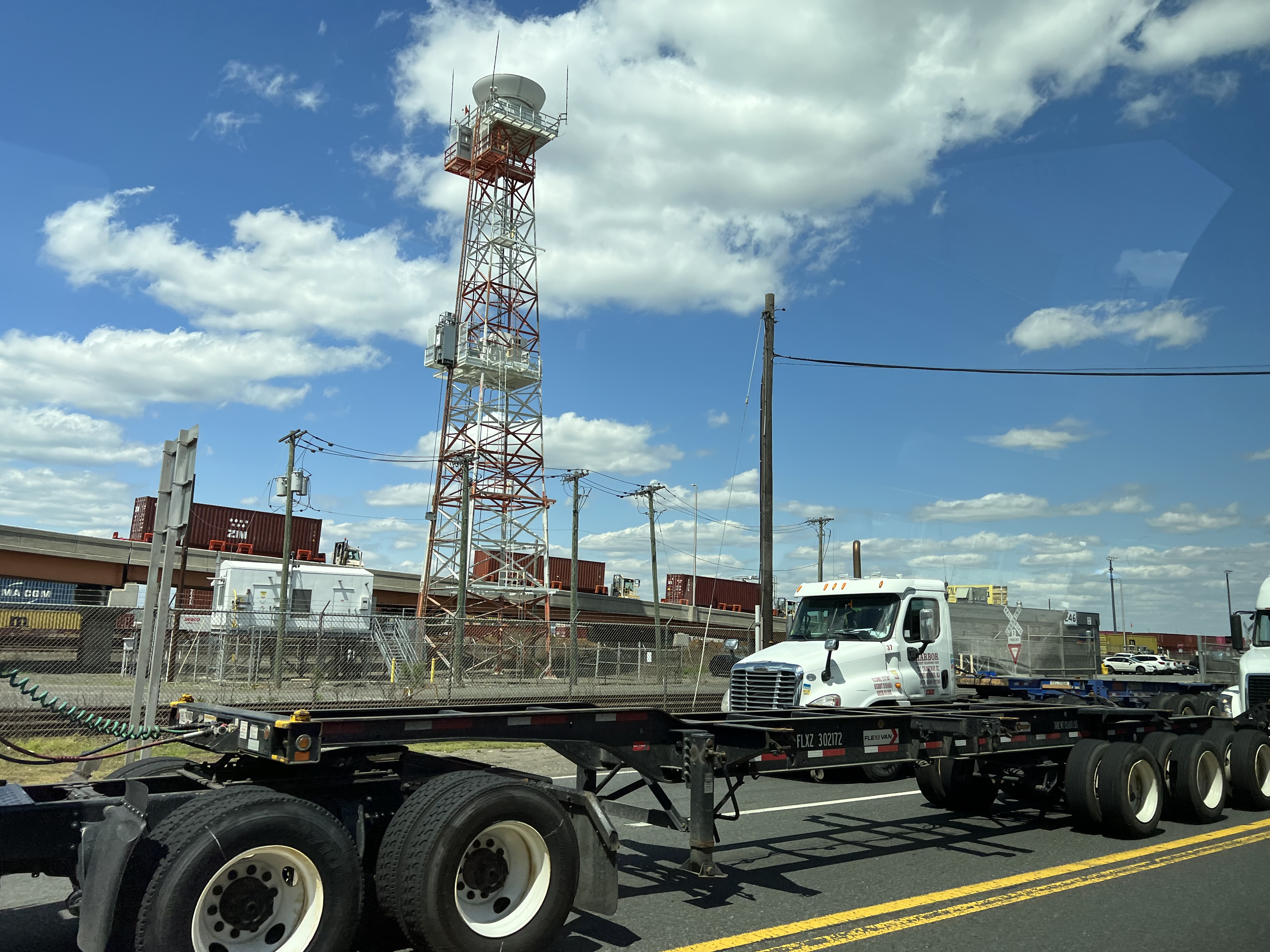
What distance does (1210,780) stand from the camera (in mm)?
9727

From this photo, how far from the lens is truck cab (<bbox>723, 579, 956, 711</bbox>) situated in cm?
1188

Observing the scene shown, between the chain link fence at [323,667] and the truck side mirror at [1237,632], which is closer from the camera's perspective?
the truck side mirror at [1237,632]

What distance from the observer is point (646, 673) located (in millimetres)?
30500

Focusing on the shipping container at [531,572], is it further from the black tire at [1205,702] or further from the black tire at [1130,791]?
the black tire at [1130,791]

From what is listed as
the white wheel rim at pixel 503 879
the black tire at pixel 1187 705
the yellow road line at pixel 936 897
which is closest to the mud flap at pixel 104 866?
the white wheel rim at pixel 503 879

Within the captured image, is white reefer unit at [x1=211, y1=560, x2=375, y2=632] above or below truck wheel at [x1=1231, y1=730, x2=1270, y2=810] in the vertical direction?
above

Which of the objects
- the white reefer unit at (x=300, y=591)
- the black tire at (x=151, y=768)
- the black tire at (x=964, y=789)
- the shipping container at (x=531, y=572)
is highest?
the shipping container at (x=531, y=572)

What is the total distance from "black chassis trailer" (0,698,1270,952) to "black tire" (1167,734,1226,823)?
102 inches

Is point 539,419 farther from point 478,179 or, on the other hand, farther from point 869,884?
point 869,884

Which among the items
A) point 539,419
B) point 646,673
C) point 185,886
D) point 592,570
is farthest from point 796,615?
point 592,570

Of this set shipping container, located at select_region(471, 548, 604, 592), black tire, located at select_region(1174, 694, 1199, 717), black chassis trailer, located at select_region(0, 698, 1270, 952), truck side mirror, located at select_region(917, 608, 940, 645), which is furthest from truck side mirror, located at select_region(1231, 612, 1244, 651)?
shipping container, located at select_region(471, 548, 604, 592)

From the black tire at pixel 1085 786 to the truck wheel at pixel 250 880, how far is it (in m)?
6.72

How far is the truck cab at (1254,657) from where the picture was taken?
13672mm

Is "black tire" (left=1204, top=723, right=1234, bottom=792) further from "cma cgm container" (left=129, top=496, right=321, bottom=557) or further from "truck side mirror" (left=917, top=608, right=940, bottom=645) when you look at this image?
"cma cgm container" (left=129, top=496, right=321, bottom=557)
